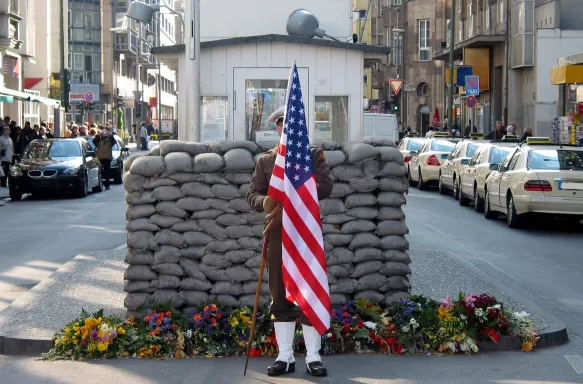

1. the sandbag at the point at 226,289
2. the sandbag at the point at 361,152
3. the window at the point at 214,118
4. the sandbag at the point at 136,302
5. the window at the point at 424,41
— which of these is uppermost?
the window at the point at 424,41

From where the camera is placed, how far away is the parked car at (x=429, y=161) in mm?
31294

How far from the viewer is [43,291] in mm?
11086

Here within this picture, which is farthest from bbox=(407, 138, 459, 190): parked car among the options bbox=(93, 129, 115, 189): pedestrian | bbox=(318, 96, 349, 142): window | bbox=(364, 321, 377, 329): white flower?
bbox=(364, 321, 377, 329): white flower

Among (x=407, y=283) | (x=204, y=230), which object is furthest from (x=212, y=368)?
(x=407, y=283)

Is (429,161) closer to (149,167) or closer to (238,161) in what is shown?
(238,161)

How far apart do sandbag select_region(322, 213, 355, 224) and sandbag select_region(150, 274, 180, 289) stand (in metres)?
1.36

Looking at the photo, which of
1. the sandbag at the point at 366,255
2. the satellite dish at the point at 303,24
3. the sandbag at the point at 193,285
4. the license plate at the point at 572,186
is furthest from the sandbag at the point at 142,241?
the license plate at the point at 572,186

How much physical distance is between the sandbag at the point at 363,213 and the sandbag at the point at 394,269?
1.39 feet

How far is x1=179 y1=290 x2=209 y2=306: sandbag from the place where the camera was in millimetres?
9234

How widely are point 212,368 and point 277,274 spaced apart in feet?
2.90

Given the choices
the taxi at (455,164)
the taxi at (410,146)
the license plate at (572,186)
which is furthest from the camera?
the taxi at (410,146)

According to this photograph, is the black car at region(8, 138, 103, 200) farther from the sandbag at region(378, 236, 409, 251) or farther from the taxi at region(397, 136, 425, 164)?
the sandbag at region(378, 236, 409, 251)

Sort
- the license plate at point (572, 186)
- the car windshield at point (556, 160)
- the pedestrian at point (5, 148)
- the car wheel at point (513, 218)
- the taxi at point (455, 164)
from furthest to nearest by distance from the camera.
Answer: the pedestrian at point (5, 148) < the taxi at point (455, 164) < the car wheel at point (513, 218) < the car windshield at point (556, 160) < the license plate at point (572, 186)

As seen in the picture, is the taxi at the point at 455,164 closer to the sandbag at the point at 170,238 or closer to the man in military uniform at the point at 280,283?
the sandbag at the point at 170,238
